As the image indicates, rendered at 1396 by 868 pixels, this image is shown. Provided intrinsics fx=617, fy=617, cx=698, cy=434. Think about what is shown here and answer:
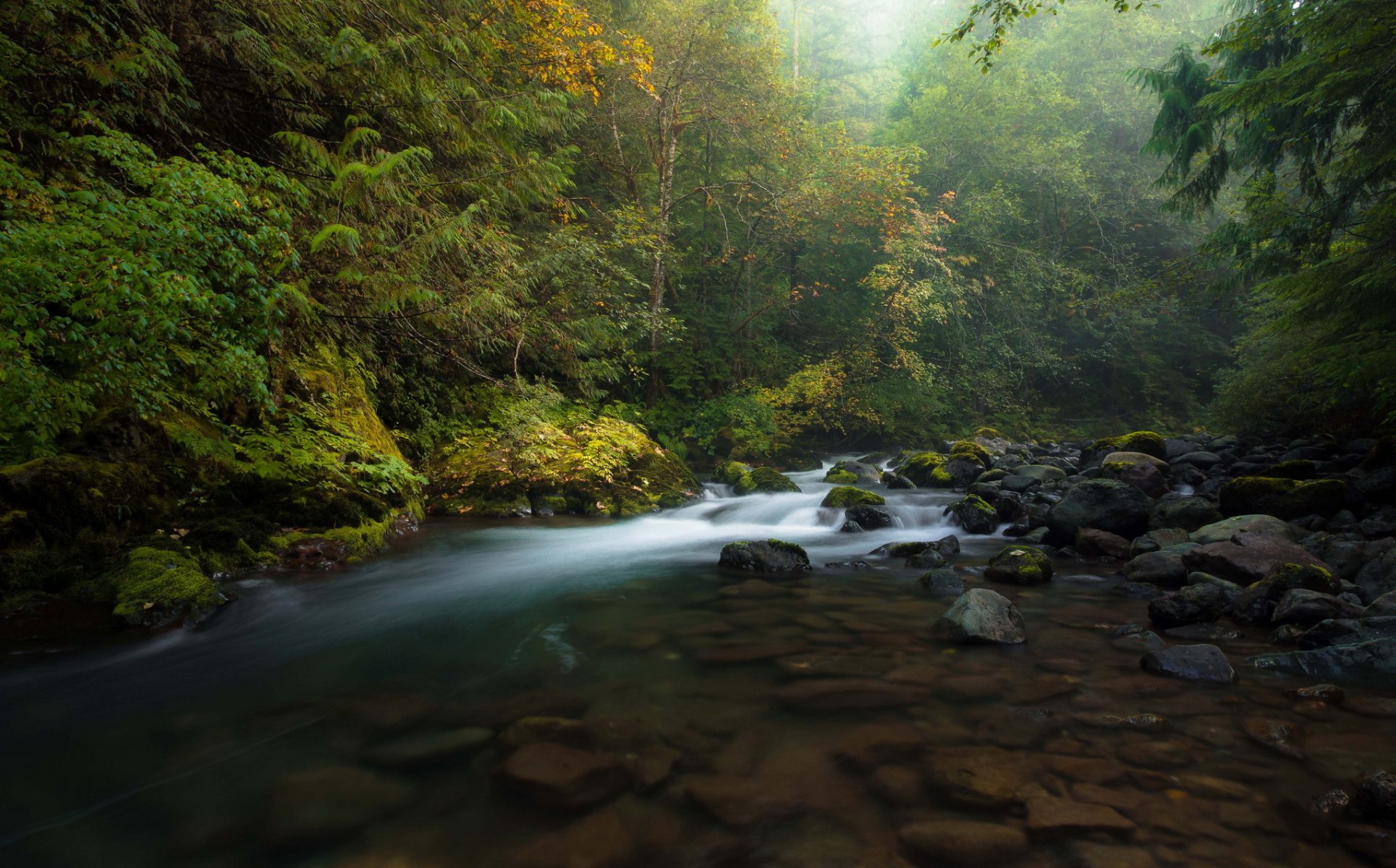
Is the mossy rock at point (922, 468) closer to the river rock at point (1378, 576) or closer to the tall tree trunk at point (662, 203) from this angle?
the tall tree trunk at point (662, 203)

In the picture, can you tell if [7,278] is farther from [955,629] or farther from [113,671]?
[955,629]

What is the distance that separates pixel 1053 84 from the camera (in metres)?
23.8

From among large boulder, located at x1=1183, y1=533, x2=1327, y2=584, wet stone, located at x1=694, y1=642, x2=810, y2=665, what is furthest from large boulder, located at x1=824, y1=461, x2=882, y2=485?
wet stone, located at x1=694, y1=642, x2=810, y2=665

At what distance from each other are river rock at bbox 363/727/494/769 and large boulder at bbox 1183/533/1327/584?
5972 millimetres

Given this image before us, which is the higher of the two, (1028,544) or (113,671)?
(113,671)

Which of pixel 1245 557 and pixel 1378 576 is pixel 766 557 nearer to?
pixel 1245 557

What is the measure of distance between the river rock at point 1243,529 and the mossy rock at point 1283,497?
98 centimetres

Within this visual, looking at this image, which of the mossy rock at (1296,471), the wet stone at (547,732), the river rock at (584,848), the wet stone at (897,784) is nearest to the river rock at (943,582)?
the wet stone at (897,784)

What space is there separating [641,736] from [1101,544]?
6.06 m

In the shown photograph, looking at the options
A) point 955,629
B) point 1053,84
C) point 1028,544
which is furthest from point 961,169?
point 955,629

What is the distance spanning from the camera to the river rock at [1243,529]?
A: 5895 mm

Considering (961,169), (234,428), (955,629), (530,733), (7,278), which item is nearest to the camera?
(530,733)

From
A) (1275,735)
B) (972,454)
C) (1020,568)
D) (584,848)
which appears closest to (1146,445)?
(972,454)

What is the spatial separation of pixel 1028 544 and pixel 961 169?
19869 mm
